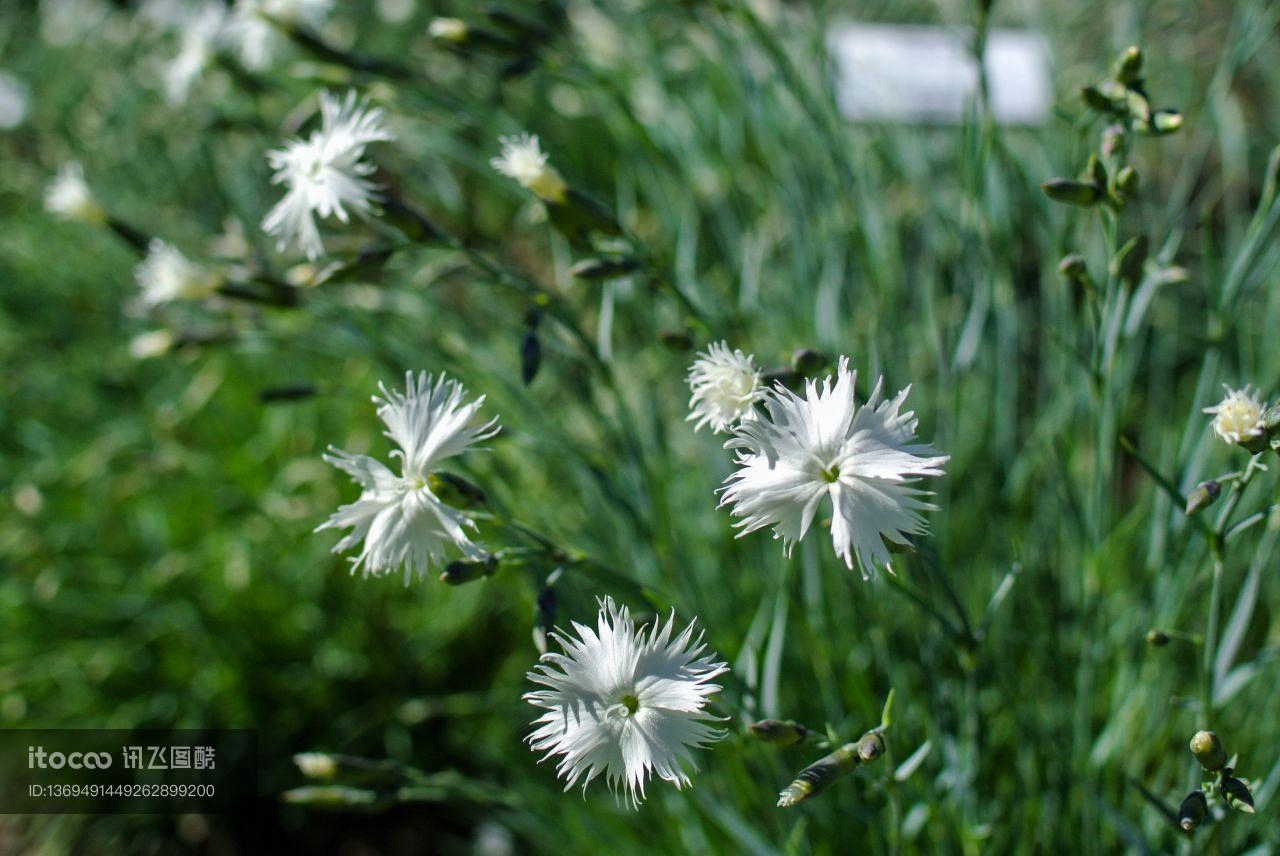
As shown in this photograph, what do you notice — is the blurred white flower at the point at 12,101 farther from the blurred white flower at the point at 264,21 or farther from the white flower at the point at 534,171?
the white flower at the point at 534,171

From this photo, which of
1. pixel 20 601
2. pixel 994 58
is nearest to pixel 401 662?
pixel 20 601

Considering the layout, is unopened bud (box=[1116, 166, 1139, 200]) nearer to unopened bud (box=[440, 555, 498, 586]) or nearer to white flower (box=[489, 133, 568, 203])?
white flower (box=[489, 133, 568, 203])

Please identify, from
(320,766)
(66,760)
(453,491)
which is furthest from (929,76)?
(66,760)

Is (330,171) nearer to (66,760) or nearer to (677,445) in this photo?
(677,445)

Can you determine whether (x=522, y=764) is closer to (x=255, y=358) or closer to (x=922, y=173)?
(x=255, y=358)

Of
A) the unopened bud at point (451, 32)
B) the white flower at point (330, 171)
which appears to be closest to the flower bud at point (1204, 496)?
the white flower at point (330, 171)
